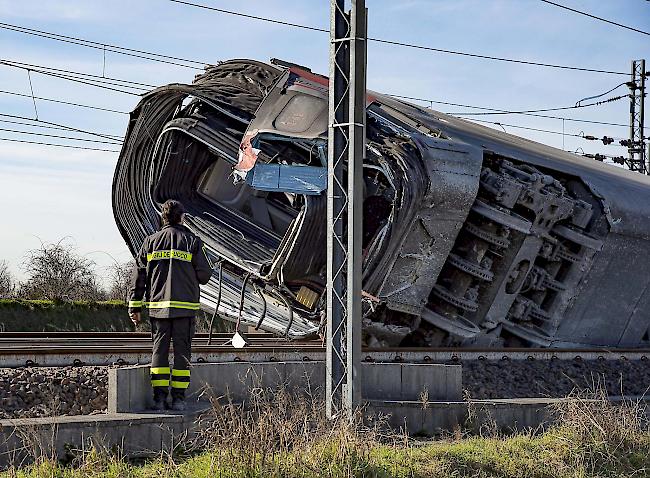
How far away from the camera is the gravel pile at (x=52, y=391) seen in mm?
8086

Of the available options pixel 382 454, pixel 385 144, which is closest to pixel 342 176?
pixel 382 454

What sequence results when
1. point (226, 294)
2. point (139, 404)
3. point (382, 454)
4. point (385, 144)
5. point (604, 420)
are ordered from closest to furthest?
point (382, 454) → point (139, 404) → point (604, 420) → point (385, 144) → point (226, 294)

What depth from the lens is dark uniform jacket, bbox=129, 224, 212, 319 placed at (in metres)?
8.10

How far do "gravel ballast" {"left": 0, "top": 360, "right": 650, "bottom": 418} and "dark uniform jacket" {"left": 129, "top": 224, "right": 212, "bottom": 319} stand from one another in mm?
909

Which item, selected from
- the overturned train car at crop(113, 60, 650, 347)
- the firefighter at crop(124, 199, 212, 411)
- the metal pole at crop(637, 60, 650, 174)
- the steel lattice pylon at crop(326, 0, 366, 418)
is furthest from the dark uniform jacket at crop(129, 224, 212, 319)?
the metal pole at crop(637, 60, 650, 174)

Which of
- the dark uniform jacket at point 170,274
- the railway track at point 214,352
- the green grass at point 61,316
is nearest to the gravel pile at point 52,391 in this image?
the railway track at point 214,352

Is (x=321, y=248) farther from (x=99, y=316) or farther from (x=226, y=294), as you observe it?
(x=99, y=316)

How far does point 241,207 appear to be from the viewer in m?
17.4

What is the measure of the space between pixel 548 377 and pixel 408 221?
8.57 feet

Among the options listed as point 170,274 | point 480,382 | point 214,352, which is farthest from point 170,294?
point 480,382

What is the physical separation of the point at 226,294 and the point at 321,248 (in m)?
2.78

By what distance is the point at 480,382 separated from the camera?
11773 mm

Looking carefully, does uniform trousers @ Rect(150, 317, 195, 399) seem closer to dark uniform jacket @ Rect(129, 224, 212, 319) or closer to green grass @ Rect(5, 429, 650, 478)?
dark uniform jacket @ Rect(129, 224, 212, 319)

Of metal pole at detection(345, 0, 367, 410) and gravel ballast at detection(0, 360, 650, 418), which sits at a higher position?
metal pole at detection(345, 0, 367, 410)
